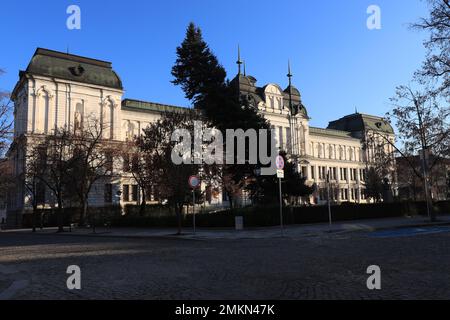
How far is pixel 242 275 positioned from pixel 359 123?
→ 355ft

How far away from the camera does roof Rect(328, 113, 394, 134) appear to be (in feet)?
355

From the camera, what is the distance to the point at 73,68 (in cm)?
6462

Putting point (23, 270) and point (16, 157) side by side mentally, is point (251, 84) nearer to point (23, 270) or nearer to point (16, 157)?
point (16, 157)

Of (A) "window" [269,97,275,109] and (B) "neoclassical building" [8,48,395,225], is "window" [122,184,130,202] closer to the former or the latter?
(B) "neoclassical building" [8,48,395,225]

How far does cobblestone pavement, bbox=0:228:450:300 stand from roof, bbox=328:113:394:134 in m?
98.5

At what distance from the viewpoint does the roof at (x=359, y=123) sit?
108125mm

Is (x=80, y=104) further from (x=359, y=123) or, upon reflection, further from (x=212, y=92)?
(x=359, y=123)

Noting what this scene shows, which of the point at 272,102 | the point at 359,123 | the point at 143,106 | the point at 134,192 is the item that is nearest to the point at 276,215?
the point at 134,192

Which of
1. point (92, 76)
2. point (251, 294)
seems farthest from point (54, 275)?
point (92, 76)

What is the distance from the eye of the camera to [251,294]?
24.6 feet

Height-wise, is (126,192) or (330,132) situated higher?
(330,132)

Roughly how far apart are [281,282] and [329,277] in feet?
3.83

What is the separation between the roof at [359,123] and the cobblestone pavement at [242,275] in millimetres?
98485

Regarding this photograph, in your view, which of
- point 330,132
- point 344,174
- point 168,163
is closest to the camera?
point 168,163
